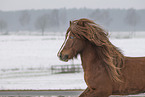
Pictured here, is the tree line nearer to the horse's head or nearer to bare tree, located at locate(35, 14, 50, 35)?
bare tree, located at locate(35, 14, 50, 35)

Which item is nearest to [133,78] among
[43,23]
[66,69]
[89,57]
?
[89,57]

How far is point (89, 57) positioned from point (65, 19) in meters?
98.5

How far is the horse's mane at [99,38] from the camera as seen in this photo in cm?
380

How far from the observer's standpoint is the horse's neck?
12.8 feet

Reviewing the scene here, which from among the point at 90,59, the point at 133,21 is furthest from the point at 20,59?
the point at 133,21

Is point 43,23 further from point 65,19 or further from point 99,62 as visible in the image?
point 99,62

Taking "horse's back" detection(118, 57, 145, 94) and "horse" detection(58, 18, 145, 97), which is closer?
"horse" detection(58, 18, 145, 97)

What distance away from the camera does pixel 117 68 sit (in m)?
3.94

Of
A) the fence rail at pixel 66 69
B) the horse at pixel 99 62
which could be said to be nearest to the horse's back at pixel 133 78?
the horse at pixel 99 62

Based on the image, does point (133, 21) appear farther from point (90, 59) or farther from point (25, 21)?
point (90, 59)

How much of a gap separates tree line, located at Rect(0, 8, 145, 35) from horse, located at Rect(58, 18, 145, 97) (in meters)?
71.5

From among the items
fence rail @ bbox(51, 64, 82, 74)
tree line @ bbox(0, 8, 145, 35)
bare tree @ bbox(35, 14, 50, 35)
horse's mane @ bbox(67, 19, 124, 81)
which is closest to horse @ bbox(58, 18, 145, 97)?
horse's mane @ bbox(67, 19, 124, 81)

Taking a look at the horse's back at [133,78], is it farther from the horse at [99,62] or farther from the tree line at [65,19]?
the tree line at [65,19]

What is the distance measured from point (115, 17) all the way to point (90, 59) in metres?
127
